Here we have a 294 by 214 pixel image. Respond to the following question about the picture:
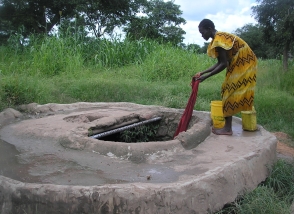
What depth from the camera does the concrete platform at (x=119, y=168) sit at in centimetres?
253

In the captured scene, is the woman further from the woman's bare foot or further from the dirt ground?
the dirt ground

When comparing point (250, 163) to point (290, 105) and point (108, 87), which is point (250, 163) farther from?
point (108, 87)

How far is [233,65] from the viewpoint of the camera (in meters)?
3.90

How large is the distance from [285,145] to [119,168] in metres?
3.16

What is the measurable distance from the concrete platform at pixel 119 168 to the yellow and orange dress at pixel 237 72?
0.38 meters

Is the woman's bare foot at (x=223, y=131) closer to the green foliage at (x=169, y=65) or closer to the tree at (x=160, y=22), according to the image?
the green foliage at (x=169, y=65)

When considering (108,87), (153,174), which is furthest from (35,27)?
(153,174)

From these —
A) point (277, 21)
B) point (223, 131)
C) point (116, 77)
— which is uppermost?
point (277, 21)

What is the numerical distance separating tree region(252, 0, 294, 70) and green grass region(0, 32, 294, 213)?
0.77 metres

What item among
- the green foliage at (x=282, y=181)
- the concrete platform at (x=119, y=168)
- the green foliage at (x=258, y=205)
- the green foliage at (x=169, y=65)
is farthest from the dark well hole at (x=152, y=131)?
the green foliage at (x=169, y=65)

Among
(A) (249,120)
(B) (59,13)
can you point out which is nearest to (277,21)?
(A) (249,120)

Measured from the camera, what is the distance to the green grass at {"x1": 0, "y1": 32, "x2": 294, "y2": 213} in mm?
6488

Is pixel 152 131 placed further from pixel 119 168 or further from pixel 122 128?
pixel 119 168

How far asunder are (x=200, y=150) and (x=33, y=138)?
1793 millimetres
